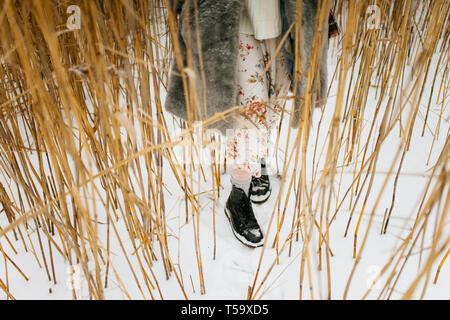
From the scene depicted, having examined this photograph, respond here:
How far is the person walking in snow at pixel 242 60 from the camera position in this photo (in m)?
0.69

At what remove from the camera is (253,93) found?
2.76 feet

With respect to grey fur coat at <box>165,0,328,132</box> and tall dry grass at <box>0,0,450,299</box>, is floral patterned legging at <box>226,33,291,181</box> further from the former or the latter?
tall dry grass at <box>0,0,450,299</box>

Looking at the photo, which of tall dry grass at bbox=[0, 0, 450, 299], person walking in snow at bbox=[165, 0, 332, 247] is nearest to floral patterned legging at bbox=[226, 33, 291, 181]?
person walking in snow at bbox=[165, 0, 332, 247]

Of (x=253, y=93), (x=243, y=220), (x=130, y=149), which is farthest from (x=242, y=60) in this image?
(x=243, y=220)

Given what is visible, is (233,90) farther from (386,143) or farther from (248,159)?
(386,143)

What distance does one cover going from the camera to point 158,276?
0.79 meters

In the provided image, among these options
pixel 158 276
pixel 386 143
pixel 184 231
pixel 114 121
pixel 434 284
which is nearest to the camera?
pixel 114 121

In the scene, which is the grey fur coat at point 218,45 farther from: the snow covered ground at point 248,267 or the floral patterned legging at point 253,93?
the snow covered ground at point 248,267

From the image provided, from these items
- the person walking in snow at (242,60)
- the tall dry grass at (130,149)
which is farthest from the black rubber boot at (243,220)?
the tall dry grass at (130,149)

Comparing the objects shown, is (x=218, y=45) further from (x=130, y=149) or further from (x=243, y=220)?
(x=243, y=220)

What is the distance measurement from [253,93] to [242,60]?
0.35ft

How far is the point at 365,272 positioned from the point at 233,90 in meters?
0.63
